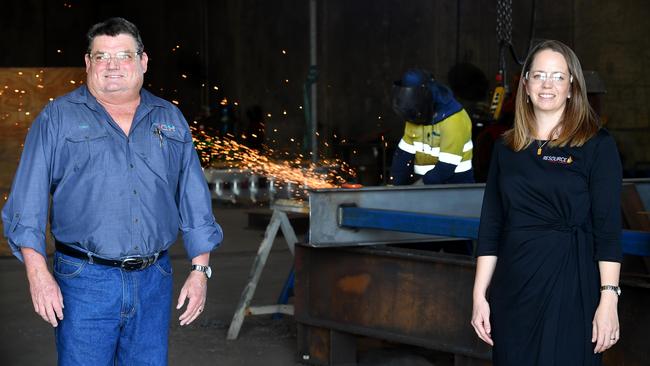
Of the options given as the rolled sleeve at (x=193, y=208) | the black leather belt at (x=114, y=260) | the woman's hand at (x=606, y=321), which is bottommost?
the woman's hand at (x=606, y=321)

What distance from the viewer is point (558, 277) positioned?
9.55 ft

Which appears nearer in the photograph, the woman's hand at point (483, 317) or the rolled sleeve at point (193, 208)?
the woman's hand at point (483, 317)

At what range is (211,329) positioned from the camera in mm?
6652

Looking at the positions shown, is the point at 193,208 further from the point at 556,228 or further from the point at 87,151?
the point at 556,228

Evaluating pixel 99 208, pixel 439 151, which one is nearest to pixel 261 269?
pixel 439 151

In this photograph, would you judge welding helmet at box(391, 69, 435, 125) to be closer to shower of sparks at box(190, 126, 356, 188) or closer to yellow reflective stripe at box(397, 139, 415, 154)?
yellow reflective stripe at box(397, 139, 415, 154)

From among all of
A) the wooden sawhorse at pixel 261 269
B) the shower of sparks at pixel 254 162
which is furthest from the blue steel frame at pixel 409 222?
the shower of sparks at pixel 254 162

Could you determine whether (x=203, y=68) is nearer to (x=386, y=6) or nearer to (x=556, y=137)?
(x=386, y=6)

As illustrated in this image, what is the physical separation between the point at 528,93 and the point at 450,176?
3367 mm

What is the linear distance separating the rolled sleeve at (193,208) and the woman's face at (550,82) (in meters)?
1.03

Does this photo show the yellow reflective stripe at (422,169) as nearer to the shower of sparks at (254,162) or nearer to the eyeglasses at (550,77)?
the shower of sparks at (254,162)

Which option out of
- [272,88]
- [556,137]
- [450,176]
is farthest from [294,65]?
[556,137]

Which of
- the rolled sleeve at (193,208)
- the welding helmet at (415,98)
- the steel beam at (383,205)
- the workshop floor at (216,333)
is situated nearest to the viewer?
the rolled sleeve at (193,208)

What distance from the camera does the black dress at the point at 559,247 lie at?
289 centimetres
